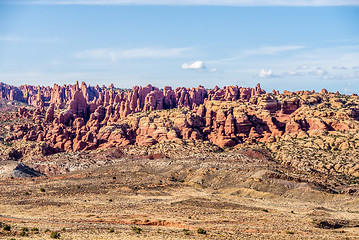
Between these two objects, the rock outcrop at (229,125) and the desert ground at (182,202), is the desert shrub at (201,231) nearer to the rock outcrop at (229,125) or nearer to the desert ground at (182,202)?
the desert ground at (182,202)

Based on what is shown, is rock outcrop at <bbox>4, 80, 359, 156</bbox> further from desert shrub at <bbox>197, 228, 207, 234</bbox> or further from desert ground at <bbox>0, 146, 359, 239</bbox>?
desert shrub at <bbox>197, 228, 207, 234</bbox>

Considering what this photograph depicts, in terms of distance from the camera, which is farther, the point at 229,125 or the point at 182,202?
the point at 229,125

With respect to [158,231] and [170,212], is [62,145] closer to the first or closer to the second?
[170,212]

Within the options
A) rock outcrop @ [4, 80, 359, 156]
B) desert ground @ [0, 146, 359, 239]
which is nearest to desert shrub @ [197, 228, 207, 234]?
desert ground @ [0, 146, 359, 239]

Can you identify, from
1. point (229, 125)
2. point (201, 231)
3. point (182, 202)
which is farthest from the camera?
point (229, 125)

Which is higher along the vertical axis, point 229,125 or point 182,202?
point 229,125

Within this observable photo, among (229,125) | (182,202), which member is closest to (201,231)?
(182,202)

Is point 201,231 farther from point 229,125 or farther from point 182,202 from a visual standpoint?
point 229,125

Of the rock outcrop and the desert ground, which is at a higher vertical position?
the rock outcrop

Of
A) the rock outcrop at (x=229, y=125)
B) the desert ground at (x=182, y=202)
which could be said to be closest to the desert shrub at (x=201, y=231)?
the desert ground at (x=182, y=202)

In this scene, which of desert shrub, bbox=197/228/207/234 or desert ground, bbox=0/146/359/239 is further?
desert ground, bbox=0/146/359/239

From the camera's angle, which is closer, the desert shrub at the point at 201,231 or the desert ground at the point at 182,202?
the desert shrub at the point at 201,231

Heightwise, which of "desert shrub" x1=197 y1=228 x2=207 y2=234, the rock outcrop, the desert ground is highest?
the rock outcrop

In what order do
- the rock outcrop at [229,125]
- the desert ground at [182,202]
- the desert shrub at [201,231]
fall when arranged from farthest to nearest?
the rock outcrop at [229,125] < the desert ground at [182,202] < the desert shrub at [201,231]
